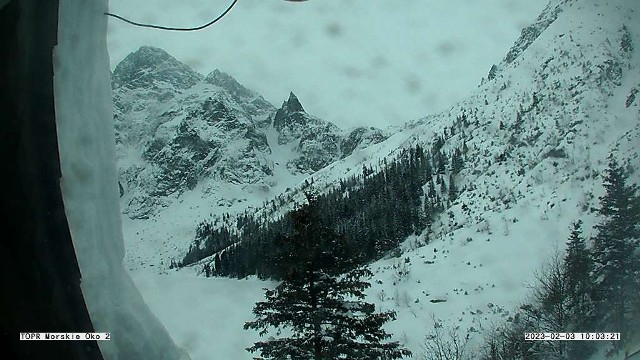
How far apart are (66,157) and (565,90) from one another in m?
38.0

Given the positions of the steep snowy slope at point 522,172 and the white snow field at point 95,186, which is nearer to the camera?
the white snow field at point 95,186

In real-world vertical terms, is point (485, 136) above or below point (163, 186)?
below

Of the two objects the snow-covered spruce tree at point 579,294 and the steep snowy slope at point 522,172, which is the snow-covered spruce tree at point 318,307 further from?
the snow-covered spruce tree at point 579,294

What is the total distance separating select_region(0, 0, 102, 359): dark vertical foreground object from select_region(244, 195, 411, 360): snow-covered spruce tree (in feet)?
12.9

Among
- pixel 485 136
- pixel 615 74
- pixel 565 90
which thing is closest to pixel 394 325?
pixel 615 74

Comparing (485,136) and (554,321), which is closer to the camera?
(554,321)

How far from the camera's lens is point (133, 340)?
1.64m

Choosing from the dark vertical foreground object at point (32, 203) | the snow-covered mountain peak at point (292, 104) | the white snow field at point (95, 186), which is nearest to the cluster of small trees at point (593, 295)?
the white snow field at point (95, 186)

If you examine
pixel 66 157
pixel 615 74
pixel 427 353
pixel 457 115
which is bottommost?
pixel 427 353

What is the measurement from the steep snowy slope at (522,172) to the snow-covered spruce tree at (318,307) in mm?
1467

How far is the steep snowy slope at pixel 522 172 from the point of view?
10.7m

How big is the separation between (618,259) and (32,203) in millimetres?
6846

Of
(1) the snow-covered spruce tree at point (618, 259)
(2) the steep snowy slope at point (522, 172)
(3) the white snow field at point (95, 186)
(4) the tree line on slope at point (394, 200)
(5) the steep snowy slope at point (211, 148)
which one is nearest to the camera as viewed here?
(3) the white snow field at point (95, 186)

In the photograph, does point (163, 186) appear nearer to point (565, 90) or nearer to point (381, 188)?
point (381, 188)
